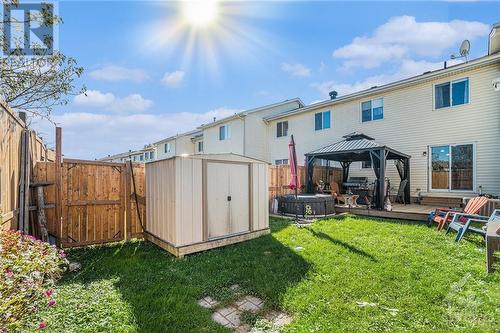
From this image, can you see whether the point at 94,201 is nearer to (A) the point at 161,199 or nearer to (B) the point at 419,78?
(A) the point at 161,199

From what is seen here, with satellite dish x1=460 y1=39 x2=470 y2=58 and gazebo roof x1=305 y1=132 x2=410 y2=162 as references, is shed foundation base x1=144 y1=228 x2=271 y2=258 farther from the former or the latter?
satellite dish x1=460 y1=39 x2=470 y2=58

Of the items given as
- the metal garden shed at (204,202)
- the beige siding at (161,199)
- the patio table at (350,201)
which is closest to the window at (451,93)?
the patio table at (350,201)

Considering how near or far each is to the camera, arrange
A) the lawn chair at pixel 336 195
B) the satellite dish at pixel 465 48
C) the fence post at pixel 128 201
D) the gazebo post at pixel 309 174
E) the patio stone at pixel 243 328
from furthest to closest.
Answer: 1. the gazebo post at pixel 309 174
2. the satellite dish at pixel 465 48
3. the lawn chair at pixel 336 195
4. the fence post at pixel 128 201
5. the patio stone at pixel 243 328

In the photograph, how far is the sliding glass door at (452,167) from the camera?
Result: 9.80 metres

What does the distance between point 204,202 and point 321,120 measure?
37.1ft

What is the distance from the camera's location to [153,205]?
6039 mm

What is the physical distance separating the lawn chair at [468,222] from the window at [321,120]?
890 cm

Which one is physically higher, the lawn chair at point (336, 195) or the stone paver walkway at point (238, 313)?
the lawn chair at point (336, 195)

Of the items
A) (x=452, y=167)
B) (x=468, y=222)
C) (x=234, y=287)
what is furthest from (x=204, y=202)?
(x=452, y=167)

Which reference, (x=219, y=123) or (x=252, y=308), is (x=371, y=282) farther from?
(x=219, y=123)

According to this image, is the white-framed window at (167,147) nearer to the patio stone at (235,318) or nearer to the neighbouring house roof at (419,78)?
Result: the neighbouring house roof at (419,78)

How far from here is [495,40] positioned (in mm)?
9961

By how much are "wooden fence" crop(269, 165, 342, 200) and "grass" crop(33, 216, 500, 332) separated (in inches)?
191

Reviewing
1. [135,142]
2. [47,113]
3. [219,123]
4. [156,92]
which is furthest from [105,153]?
[47,113]
